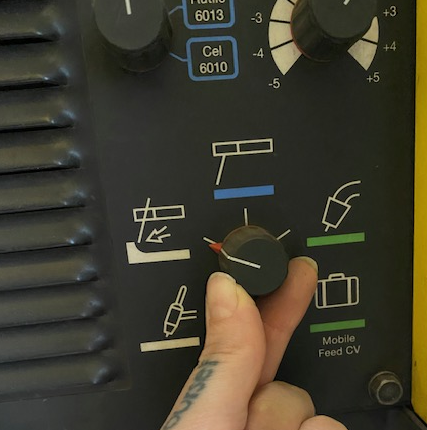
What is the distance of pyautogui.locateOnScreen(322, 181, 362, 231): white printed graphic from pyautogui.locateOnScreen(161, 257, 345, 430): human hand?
57 mm

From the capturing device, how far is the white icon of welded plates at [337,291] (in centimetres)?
56

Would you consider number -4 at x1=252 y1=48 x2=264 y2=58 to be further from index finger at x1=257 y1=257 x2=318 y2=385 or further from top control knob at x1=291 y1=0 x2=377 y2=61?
index finger at x1=257 y1=257 x2=318 y2=385

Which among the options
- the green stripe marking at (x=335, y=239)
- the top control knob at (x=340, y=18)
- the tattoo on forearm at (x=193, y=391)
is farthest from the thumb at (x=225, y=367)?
the top control knob at (x=340, y=18)

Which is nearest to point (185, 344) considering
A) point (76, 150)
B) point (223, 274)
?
point (223, 274)

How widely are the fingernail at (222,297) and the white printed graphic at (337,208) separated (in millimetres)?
A: 131

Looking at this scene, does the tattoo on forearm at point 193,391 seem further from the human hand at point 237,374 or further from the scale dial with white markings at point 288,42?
the scale dial with white markings at point 288,42

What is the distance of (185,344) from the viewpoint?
0.56m

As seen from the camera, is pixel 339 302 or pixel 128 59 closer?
pixel 128 59

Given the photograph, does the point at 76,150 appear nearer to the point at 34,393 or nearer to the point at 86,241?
the point at 86,241

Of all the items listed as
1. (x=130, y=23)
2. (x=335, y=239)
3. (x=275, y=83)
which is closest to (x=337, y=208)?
(x=335, y=239)

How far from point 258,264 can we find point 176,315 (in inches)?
5.1

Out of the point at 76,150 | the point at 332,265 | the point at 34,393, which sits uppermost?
the point at 76,150

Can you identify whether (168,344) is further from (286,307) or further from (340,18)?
(340,18)

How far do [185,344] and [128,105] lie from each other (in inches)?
9.9
